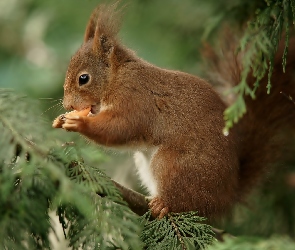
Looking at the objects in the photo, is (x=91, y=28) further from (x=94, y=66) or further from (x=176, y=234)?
(x=176, y=234)

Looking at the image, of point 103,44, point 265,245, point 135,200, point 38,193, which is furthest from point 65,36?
point 265,245

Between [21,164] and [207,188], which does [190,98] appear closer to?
[207,188]

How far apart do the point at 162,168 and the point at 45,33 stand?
210 cm

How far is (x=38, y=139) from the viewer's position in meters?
1.12

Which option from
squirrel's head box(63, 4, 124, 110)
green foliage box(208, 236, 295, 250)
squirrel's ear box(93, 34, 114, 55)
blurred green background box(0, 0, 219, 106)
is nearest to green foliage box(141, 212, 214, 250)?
green foliage box(208, 236, 295, 250)

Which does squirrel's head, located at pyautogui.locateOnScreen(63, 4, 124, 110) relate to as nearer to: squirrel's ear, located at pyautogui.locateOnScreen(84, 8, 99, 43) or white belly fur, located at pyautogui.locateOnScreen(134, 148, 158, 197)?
squirrel's ear, located at pyautogui.locateOnScreen(84, 8, 99, 43)

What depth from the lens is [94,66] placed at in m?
2.06

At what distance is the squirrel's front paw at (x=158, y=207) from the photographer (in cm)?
168

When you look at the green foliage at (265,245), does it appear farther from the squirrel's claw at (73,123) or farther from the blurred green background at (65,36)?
the blurred green background at (65,36)

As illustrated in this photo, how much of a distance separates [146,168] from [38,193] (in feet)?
2.74

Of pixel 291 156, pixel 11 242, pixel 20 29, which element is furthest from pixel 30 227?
pixel 20 29

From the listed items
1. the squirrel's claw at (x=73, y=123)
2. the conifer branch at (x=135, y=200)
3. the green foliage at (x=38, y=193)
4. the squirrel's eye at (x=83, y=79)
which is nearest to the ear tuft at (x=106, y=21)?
the squirrel's eye at (x=83, y=79)

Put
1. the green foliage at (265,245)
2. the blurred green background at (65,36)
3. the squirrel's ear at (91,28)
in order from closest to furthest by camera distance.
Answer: the green foliage at (265,245) < the squirrel's ear at (91,28) < the blurred green background at (65,36)

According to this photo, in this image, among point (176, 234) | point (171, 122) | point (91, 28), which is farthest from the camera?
point (91, 28)
